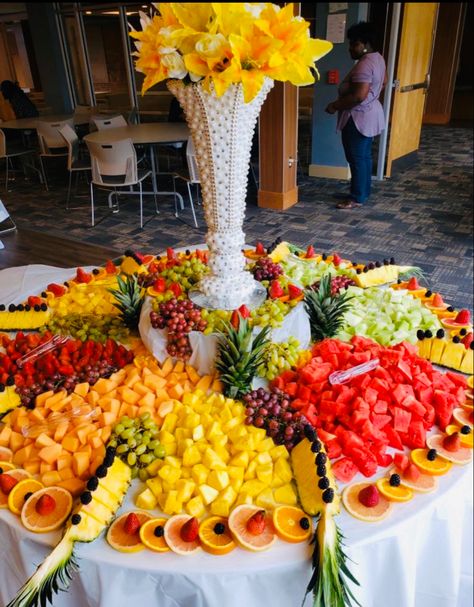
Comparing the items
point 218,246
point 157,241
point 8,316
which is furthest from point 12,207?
point 218,246

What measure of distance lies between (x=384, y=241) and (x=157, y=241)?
195 cm

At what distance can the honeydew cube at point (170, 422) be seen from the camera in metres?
1.47

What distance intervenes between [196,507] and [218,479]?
8 cm

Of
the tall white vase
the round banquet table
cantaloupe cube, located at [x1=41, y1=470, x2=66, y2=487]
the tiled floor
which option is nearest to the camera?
the round banquet table

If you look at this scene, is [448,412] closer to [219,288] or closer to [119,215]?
[219,288]

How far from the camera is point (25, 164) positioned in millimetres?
6953

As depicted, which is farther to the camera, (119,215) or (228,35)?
(119,215)

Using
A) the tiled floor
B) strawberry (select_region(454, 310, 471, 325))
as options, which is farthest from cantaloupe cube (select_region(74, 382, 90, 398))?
the tiled floor

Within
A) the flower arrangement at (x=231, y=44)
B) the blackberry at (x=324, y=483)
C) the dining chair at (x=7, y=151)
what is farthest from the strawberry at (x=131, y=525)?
the dining chair at (x=7, y=151)

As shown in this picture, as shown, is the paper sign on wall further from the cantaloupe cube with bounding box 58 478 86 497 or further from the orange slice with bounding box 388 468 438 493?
the cantaloupe cube with bounding box 58 478 86 497

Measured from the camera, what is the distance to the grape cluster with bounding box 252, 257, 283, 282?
2074 millimetres

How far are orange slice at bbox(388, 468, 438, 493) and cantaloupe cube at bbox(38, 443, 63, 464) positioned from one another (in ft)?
3.02

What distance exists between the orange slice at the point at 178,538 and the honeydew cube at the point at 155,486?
8 centimetres

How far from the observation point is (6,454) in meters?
1.46
